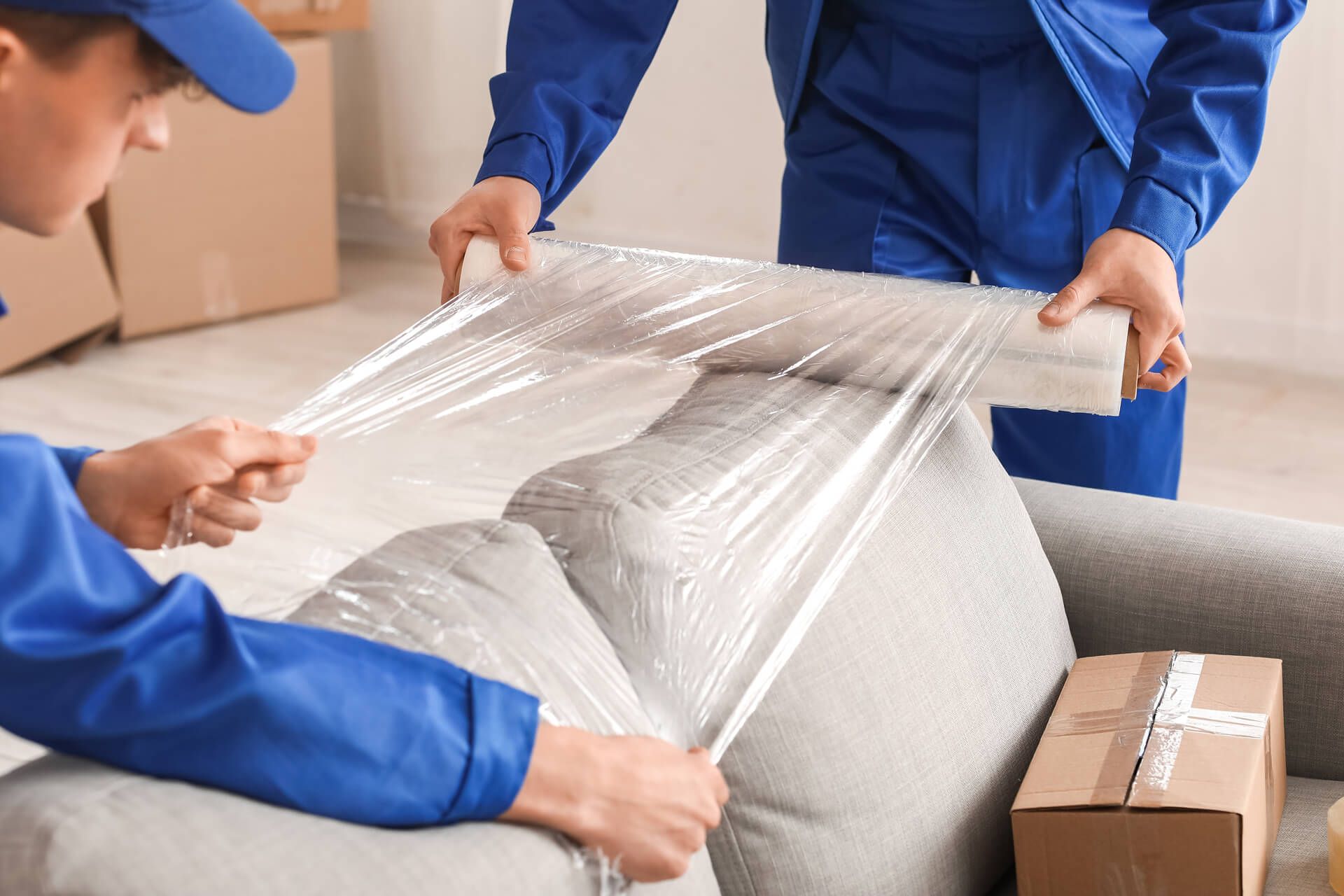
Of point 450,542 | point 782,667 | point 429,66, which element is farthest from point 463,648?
point 429,66

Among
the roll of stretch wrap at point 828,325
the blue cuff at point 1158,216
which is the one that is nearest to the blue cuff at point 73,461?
the roll of stretch wrap at point 828,325

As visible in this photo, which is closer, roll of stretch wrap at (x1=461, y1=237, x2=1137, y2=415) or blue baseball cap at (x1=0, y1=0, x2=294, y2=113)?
blue baseball cap at (x1=0, y1=0, x2=294, y2=113)

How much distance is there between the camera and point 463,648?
78cm

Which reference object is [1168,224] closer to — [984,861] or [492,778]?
[984,861]

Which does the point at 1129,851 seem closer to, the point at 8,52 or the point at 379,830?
the point at 379,830

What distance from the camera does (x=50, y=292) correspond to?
307 cm

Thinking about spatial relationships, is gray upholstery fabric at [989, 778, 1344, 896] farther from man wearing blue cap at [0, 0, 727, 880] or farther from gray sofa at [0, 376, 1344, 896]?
man wearing blue cap at [0, 0, 727, 880]

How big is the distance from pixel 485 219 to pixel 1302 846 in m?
0.89

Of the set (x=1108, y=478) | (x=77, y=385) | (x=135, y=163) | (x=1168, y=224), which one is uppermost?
(x=1168, y=224)

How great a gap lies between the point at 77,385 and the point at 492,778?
2.67 m

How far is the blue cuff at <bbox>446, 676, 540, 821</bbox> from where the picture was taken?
0.68 m

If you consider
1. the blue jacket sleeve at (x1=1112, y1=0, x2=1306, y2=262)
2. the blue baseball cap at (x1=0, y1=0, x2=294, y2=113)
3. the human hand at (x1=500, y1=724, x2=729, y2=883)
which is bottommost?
the human hand at (x1=500, y1=724, x2=729, y2=883)

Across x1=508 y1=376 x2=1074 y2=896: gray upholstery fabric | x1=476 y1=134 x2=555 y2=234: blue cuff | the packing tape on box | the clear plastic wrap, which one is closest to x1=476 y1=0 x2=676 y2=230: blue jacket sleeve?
x1=476 y1=134 x2=555 y2=234: blue cuff

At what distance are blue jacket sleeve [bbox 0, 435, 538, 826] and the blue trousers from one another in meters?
0.90
